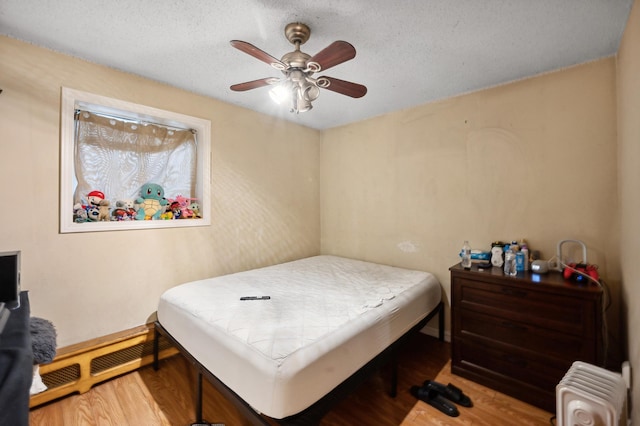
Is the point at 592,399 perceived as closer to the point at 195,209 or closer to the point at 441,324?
the point at 441,324

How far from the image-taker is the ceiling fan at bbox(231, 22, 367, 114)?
1421 mm

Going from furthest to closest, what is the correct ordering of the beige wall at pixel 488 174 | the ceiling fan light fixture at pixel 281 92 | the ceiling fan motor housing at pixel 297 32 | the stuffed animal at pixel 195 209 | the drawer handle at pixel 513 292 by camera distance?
the stuffed animal at pixel 195 209 < the beige wall at pixel 488 174 < the drawer handle at pixel 513 292 < the ceiling fan light fixture at pixel 281 92 < the ceiling fan motor housing at pixel 297 32

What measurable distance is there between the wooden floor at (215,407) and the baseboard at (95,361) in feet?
0.21

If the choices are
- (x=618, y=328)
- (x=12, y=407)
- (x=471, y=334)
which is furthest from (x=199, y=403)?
(x=618, y=328)

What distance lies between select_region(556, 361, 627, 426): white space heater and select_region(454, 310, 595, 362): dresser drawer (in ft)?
1.29

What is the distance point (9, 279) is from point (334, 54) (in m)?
2.01

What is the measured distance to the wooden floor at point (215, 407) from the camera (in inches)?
65.6

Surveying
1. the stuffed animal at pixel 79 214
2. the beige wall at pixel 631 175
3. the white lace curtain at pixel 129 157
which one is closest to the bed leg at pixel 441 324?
the beige wall at pixel 631 175

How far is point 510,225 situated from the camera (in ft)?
7.64

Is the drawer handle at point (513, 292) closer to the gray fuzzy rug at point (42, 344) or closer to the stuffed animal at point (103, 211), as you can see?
the gray fuzzy rug at point (42, 344)

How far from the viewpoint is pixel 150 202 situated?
94.9 inches

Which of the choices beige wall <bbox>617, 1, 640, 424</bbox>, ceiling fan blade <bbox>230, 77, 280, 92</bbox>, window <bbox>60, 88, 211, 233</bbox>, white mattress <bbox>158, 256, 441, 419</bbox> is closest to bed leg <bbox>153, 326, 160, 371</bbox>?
white mattress <bbox>158, 256, 441, 419</bbox>

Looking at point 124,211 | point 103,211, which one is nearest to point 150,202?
point 124,211

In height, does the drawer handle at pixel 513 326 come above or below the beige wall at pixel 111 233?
below
